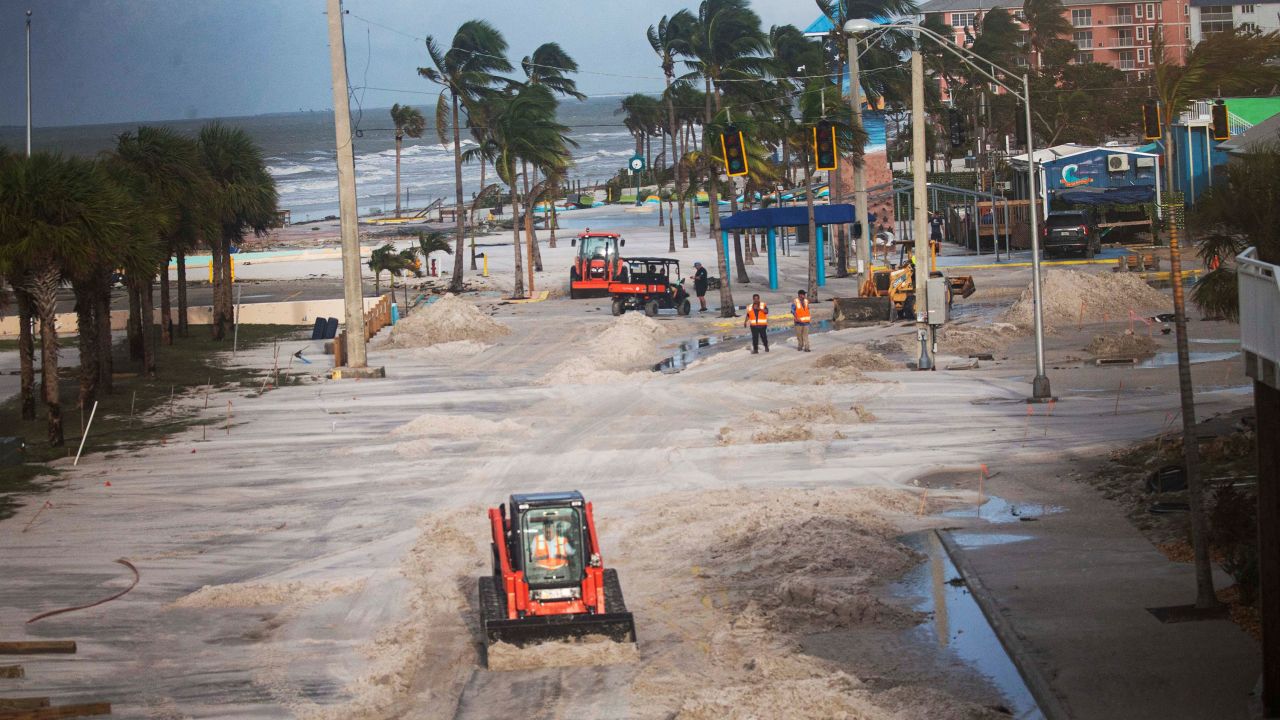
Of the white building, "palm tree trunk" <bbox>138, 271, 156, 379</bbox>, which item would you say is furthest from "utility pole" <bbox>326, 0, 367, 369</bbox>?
the white building

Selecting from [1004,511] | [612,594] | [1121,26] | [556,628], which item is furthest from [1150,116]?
[1121,26]

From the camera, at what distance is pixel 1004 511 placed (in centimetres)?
1933

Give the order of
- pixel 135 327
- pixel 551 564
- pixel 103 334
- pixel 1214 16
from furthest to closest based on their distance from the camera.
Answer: pixel 1214 16 → pixel 135 327 → pixel 103 334 → pixel 551 564

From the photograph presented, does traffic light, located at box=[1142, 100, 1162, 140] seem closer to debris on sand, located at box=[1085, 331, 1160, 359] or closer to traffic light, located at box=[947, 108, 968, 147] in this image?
debris on sand, located at box=[1085, 331, 1160, 359]

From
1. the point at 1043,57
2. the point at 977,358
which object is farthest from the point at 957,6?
the point at 977,358

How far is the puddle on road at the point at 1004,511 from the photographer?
1886 centimetres

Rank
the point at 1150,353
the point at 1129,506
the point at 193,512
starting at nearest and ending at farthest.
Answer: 1. the point at 1129,506
2. the point at 193,512
3. the point at 1150,353

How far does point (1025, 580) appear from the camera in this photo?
15711 mm

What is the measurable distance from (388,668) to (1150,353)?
25.4 meters

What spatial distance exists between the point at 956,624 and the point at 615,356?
25.0 metres

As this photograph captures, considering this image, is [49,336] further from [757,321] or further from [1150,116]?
[1150,116]

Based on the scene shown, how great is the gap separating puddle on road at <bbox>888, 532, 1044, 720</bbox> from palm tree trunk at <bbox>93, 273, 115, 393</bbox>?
84.1ft

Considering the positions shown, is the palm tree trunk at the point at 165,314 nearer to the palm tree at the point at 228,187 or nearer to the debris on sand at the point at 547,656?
the palm tree at the point at 228,187

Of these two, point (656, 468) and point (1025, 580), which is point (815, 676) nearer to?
point (1025, 580)
